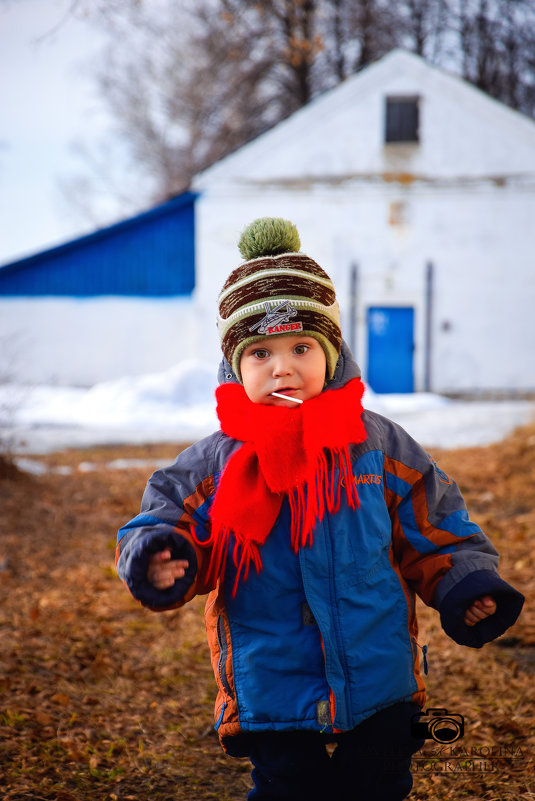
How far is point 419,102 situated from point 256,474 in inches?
653

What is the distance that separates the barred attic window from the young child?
16.1m

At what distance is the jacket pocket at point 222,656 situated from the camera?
1.89 m

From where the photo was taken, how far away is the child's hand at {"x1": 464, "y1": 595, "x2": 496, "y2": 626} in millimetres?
1814

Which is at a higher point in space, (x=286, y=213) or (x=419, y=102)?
(x=419, y=102)

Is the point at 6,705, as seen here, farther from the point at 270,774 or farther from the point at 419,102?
the point at 419,102

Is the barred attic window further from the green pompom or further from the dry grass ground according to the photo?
the green pompom

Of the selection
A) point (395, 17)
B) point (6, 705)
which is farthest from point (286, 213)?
point (6, 705)

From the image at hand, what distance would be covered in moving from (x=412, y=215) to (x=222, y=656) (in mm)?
16045

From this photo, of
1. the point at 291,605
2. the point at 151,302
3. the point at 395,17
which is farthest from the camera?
the point at 395,17

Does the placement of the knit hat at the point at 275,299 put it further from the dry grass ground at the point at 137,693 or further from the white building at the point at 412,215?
the white building at the point at 412,215

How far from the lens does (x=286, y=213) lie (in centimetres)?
1691

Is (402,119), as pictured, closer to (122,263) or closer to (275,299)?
(122,263)
